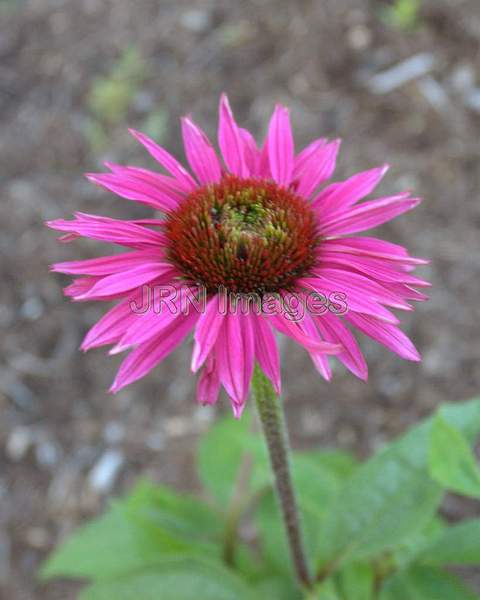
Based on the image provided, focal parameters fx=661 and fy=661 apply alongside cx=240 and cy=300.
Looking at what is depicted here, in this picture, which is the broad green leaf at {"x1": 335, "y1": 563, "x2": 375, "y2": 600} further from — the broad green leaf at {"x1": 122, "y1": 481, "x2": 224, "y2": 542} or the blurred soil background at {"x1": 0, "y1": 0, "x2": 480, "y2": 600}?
the blurred soil background at {"x1": 0, "y1": 0, "x2": 480, "y2": 600}


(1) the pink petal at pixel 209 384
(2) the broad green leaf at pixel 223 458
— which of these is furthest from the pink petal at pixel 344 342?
(2) the broad green leaf at pixel 223 458

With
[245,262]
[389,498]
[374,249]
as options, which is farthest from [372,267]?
[389,498]

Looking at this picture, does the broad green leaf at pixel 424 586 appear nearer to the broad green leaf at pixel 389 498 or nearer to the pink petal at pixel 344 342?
the broad green leaf at pixel 389 498

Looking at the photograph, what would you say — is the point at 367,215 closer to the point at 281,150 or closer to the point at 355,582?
the point at 281,150

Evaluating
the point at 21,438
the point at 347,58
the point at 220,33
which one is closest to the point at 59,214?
the point at 21,438

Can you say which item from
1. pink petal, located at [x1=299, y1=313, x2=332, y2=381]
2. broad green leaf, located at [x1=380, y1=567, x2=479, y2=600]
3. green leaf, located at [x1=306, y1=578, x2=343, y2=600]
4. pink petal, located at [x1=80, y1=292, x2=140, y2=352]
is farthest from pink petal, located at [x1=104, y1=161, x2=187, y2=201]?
broad green leaf, located at [x1=380, y1=567, x2=479, y2=600]

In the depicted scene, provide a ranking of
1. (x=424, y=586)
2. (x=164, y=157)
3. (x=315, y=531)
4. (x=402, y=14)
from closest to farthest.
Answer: (x=164, y=157), (x=424, y=586), (x=315, y=531), (x=402, y=14)

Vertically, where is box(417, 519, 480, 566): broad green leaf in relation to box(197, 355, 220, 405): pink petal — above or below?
below
